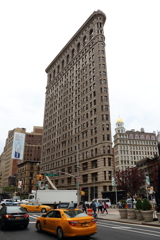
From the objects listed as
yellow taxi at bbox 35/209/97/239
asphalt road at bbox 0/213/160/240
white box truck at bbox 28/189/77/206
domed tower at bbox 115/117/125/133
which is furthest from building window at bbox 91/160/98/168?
domed tower at bbox 115/117/125/133

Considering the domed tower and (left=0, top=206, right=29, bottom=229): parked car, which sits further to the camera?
the domed tower

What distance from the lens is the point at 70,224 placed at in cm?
1005

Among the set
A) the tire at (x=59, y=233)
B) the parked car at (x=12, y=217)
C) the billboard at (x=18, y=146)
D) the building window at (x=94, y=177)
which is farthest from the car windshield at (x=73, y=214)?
the building window at (x=94, y=177)

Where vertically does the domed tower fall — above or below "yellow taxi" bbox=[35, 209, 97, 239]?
above

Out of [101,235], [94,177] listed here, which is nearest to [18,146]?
[94,177]

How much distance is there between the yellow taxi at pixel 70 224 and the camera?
32.9 ft

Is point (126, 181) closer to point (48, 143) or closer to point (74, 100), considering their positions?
point (74, 100)

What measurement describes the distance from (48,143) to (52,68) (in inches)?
1617

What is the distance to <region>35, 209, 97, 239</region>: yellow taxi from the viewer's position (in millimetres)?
10016

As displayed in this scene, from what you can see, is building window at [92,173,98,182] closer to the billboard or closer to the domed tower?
the billboard

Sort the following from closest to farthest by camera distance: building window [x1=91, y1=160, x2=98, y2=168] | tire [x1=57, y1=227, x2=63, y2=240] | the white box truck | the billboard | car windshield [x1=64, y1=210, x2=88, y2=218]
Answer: tire [x1=57, y1=227, x2=63, y2=240]
car windshield [x1=64, y1=210, x2=88, y2=218]
the billboard
the white box truck
building window [x1=91, y1=160, x2=98, y2=168]

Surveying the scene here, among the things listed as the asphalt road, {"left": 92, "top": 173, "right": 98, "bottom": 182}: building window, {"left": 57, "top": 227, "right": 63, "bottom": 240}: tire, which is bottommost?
the asphalt road

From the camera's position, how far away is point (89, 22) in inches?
3201

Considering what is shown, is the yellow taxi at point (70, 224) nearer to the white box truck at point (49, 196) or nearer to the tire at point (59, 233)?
the tire at point (59, 233)
